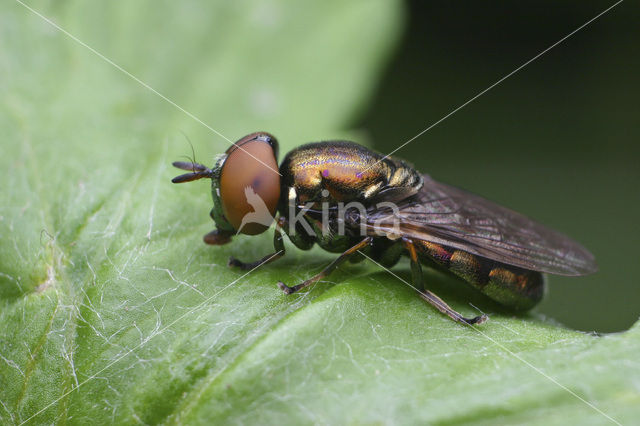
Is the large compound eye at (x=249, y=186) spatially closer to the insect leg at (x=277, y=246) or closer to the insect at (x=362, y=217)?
the insect at (x=362, y=217)

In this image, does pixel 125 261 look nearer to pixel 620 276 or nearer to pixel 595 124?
pixel 620 276

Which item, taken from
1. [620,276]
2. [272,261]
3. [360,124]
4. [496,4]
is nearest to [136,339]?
[272,261]

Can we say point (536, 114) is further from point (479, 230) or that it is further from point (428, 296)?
point (428, 296)

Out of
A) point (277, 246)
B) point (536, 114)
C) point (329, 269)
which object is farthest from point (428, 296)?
point (536, 114)

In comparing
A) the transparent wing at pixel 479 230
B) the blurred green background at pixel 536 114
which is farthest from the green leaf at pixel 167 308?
the blurred green background at pixel 536 114

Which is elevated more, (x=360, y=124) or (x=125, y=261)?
Answer: (x=360, y=124)

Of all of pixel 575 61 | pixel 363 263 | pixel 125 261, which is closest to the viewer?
pixel 125 261
